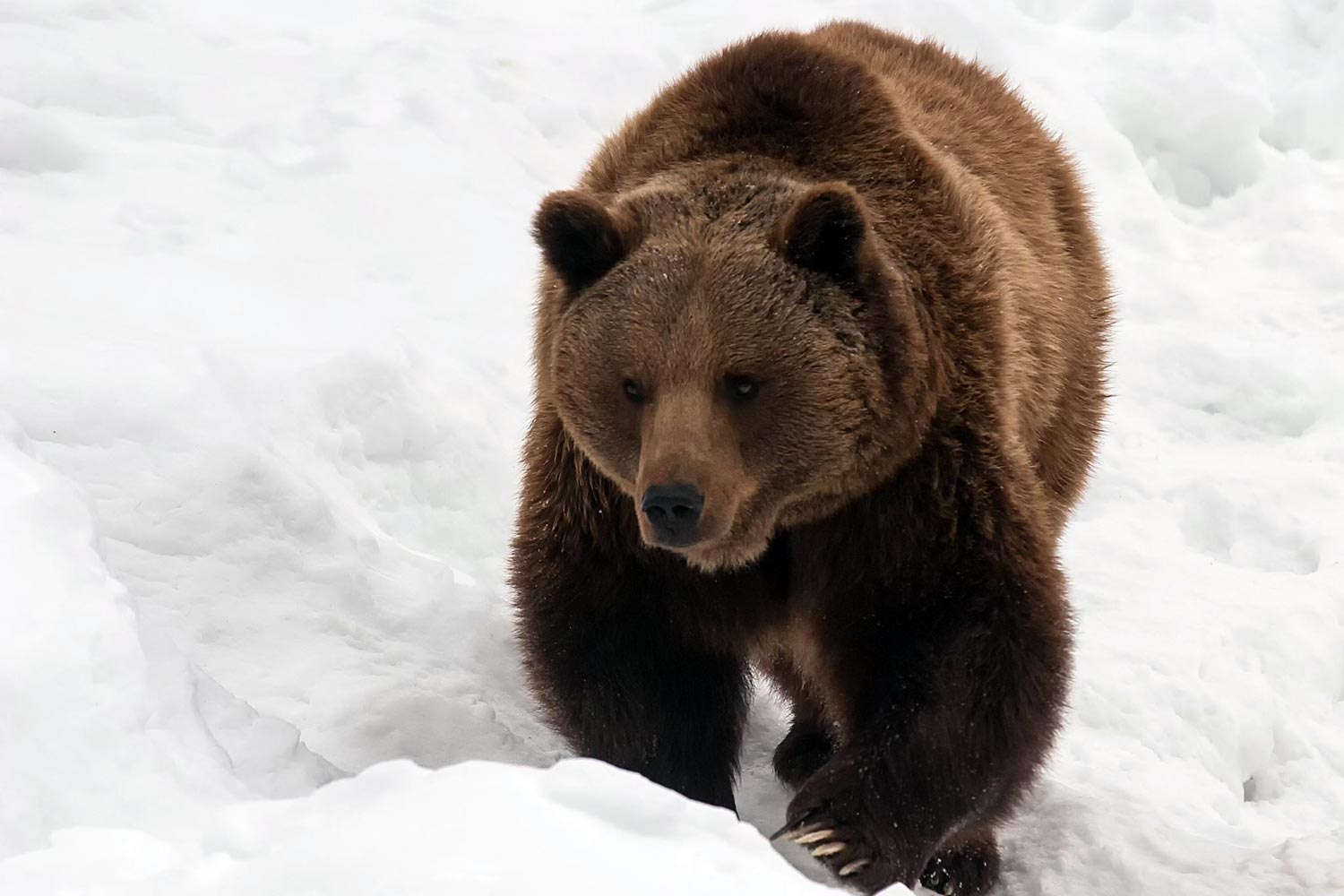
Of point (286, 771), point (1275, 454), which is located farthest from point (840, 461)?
point (1275, 454)

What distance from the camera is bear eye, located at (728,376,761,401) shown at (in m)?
4.34

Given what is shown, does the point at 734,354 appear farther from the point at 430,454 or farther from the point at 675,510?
the point at 430,454

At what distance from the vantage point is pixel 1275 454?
30.8 ft

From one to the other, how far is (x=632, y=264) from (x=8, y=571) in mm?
1741

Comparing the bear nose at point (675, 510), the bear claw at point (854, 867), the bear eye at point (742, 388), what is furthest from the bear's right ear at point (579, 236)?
the bear claw at point (854, 867)

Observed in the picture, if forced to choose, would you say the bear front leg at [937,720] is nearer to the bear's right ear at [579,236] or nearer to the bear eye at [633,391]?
the bear eye at [633,391]

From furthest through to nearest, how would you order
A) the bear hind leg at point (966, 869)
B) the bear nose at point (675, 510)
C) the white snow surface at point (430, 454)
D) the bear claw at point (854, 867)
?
the bear hind leg at point (966, 869) < the bear claw at point (854, 867) < the bear nose at point (675, 510) < the white snow surface at point (430, 454)

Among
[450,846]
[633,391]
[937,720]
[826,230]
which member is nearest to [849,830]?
[937,720]

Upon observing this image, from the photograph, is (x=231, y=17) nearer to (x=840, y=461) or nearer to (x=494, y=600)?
(x=494, y=600)

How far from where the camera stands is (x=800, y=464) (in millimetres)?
4383

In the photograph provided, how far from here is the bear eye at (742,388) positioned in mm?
4344

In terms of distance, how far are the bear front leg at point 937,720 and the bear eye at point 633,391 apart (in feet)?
2.74

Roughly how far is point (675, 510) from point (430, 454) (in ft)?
10.1

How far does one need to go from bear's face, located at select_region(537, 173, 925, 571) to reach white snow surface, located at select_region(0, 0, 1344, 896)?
3.89 ft
